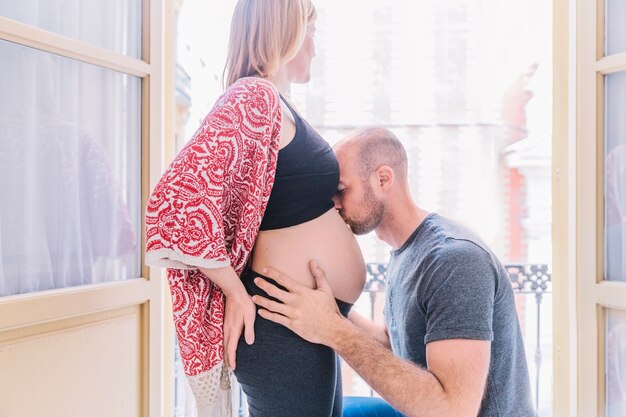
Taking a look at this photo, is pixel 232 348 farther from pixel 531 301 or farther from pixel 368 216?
pixel 531 301

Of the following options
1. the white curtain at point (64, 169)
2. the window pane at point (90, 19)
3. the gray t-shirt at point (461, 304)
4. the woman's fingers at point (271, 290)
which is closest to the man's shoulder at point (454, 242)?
the gray t-shirt at point (461, 304)

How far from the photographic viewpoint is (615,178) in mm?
1442

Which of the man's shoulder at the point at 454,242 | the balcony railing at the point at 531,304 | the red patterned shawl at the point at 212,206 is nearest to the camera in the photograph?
the red patterned shawl at the point at 212,206

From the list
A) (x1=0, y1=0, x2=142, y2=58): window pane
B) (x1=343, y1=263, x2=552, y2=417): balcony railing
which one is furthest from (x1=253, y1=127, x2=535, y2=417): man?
(x1=343, y1=263, x2=552, y2=417): balcony railing

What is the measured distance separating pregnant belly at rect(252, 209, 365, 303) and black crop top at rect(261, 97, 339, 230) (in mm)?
22

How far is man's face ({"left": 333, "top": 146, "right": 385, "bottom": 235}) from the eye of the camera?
1316 millimetres

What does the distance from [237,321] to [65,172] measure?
548 mm

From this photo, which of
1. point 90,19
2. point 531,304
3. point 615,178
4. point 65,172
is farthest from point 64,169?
point 531,304

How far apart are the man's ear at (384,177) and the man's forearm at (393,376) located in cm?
39

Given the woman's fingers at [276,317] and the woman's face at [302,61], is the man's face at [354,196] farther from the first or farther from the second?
the woman's fingers at [276,317]

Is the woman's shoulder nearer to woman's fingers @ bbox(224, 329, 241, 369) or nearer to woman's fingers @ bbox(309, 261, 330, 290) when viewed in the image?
woman's fingers @ bbox(309, 261, 330, 290)

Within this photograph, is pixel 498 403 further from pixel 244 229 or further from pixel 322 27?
pixel 322 27

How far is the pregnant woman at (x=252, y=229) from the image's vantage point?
3.25 feet

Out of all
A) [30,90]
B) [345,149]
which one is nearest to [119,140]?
[30,90]
